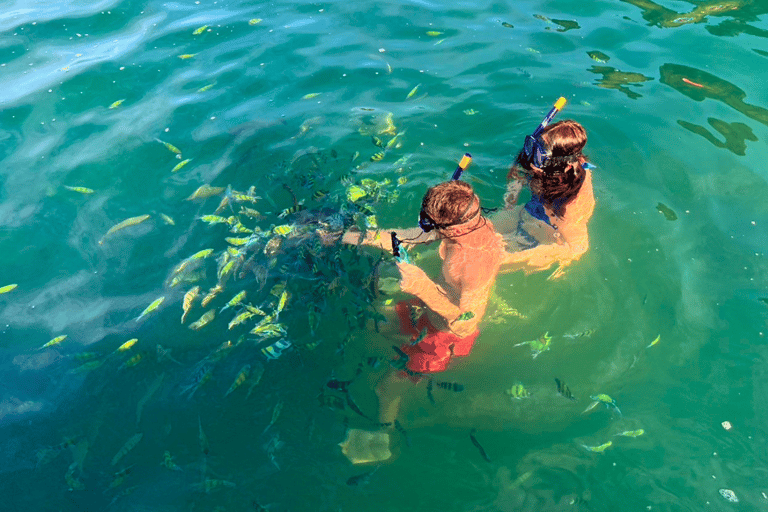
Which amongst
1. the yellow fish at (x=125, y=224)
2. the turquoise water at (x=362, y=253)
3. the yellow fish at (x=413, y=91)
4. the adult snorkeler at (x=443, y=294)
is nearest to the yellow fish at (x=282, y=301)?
the turquoise water at (x=362, y=253)

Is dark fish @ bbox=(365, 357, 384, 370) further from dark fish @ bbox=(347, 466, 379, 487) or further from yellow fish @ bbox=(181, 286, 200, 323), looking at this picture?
yellow fish @ bbox=(181, 286, 200, 323)

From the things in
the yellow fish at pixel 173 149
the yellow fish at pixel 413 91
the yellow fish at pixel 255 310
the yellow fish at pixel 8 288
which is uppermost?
the yellow fish at pixel 413 91

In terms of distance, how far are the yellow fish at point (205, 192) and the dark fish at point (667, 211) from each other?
17.4 feet

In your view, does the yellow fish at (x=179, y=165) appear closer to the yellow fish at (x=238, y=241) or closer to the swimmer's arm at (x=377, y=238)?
the yellow fish at (x=238, y=241)

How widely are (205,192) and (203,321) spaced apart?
6.21ft

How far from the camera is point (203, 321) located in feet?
15.9

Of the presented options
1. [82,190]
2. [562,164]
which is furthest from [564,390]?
[82,190]

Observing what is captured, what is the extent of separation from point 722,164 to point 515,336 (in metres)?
3.77

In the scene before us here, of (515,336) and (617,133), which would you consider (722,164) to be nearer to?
(617,133)

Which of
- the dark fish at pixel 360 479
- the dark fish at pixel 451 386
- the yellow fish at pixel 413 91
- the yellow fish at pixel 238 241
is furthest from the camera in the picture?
the yellow fish at pixel 413 91

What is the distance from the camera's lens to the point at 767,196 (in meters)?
5.73

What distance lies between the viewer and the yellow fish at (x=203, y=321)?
4.83 m

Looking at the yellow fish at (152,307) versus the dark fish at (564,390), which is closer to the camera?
the dark fish at (564,390)

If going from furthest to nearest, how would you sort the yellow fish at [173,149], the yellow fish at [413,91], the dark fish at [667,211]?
the yellow fish at [413,91]
the yellow fish at [173,149]
the dark fish at [667,211]
